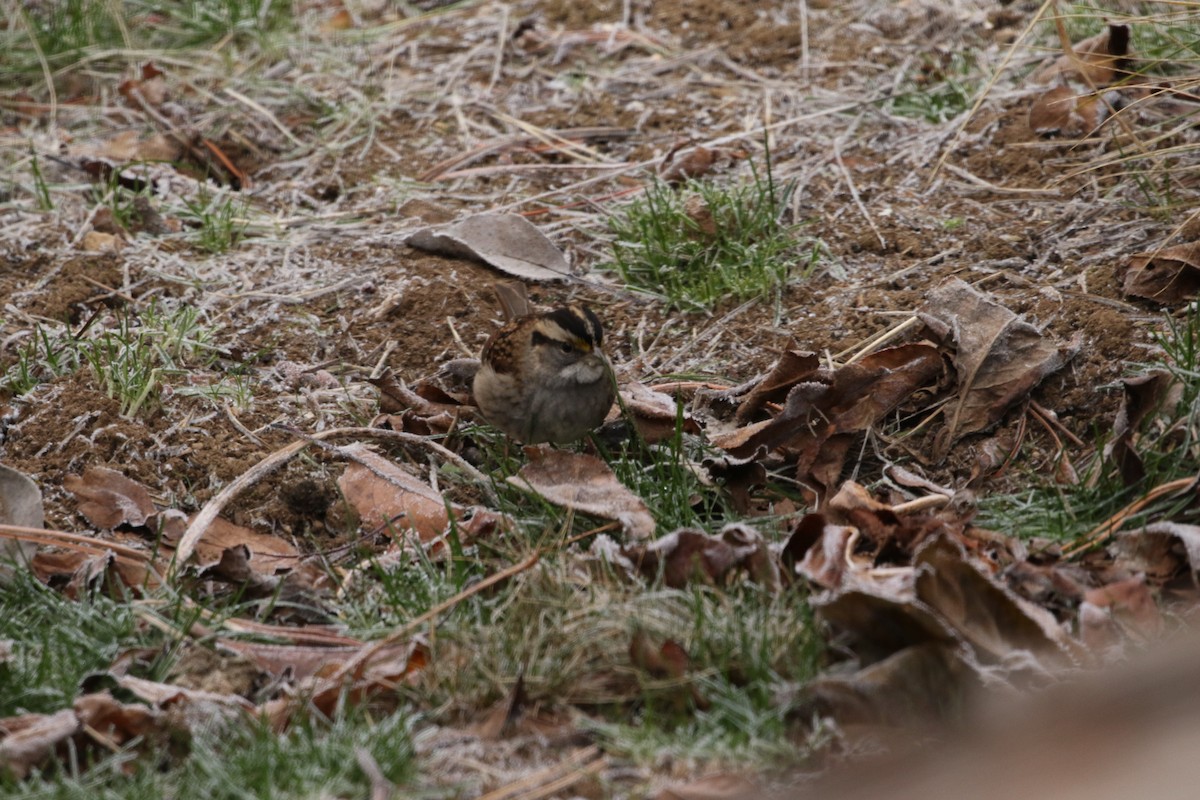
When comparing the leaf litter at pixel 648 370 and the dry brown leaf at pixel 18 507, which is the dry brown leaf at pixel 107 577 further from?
the dry brown leaf at pixel 18 507

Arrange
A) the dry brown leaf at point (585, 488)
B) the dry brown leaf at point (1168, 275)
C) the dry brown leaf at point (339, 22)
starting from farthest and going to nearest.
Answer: the dry brown leaf at point (339, 22)
the dry brown leaf at point (1168, 275)
the dry brown leaf at point (585, 488)

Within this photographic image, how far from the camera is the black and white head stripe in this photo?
4.86 m

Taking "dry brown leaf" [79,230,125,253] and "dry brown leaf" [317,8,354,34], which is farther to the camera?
"dry brown leaf" [317,8,354,34]

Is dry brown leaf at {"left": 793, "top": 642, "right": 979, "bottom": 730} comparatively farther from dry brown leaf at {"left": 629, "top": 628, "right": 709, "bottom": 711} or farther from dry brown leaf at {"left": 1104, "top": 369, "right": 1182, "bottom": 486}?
dry brown leaf at {"left": 1104, "top": 369, "right": 1182, "bottom": 486}

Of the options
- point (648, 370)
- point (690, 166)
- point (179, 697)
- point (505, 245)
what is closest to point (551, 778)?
point (179, 697)

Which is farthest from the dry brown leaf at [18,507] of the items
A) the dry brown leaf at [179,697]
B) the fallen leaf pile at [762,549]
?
the dry brown leaf at [179,697]

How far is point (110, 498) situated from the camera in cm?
459

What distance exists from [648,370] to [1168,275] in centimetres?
199

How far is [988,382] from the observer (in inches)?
180

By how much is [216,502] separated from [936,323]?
2.64 metres

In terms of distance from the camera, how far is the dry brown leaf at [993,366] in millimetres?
4527

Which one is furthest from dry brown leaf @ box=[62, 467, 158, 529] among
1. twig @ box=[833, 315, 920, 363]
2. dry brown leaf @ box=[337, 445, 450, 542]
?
twig @ box=[833, 315, 920, 363]

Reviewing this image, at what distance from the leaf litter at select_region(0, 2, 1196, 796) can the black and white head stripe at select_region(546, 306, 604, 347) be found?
322 millimetres

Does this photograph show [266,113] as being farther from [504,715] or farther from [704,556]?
[504,715]
